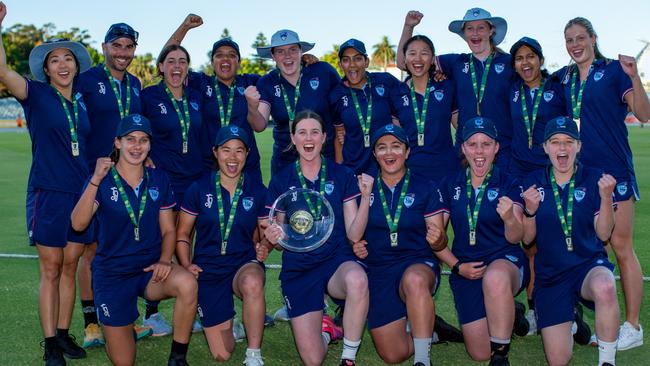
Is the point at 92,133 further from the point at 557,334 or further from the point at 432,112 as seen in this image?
the point at 557,334

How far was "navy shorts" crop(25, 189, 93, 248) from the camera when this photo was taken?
5254 millimetres

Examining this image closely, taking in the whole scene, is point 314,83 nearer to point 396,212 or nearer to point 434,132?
point 434,132

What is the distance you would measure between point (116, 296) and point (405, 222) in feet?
6.71

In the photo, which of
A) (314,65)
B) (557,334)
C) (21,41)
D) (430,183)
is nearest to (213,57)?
(314,65)

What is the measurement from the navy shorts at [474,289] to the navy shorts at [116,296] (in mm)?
2180

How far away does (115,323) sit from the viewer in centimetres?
519

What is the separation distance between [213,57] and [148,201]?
1.81 metres

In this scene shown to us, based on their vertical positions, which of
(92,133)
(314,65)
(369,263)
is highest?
(314,65)

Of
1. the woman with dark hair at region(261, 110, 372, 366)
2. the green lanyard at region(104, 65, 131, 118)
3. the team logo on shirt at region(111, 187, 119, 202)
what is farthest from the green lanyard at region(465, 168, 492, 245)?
the green lanyard at region(104, 65, 131, 118)

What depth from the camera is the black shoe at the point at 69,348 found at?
538 cm

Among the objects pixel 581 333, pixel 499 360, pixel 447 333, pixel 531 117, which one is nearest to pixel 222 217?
pixel 447 333

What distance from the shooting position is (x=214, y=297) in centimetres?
551

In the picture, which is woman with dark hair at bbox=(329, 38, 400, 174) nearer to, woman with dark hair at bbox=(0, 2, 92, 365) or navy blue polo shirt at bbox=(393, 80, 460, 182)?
navy blue polo shirt at bbox=(393, 80, 460, 182)

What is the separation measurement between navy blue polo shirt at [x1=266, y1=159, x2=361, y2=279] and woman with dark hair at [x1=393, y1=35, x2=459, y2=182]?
961mm
